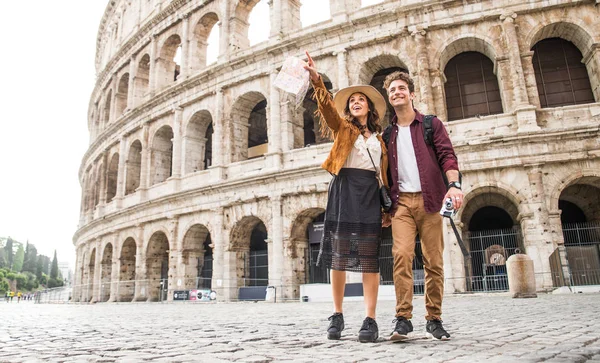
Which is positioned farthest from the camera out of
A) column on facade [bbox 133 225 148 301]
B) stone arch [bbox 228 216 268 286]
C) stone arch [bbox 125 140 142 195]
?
stone arch [bbox 125 140 142 195]

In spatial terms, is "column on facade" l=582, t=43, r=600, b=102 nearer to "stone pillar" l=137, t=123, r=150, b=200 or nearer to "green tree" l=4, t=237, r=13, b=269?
"stone pillar" l=137, t=123, r=150, b=200

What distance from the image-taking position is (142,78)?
22094mm

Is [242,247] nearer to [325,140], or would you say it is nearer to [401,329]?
[325,140]

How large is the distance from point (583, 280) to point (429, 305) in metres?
12.1

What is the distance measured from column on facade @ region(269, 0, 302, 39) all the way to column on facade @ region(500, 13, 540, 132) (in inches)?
288

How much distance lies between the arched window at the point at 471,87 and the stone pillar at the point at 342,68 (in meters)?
3.44

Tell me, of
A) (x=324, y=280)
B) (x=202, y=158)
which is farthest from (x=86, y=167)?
(x=324, y=280)

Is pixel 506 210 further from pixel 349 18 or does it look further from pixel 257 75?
pixel 257 75

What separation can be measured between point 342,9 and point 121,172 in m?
12.8

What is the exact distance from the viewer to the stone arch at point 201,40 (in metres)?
19.1

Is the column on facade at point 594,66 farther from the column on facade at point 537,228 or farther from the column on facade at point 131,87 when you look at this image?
the column on facade at point 131,87

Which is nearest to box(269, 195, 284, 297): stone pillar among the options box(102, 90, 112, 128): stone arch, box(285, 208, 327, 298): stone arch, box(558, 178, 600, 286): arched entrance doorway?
box(285, 208, 327, 298): stone arch

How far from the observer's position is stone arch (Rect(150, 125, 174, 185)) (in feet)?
64.3

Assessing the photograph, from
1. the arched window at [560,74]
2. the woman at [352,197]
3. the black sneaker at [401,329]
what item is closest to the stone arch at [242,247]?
the arched window at [560,74]
